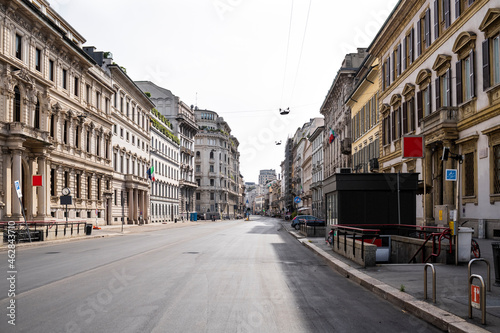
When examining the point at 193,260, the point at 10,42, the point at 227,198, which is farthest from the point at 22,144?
the point at 227,198

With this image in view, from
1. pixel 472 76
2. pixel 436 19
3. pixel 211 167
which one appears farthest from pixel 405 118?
pixel 211 167

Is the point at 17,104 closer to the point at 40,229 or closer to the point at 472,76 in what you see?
the point at 40,229

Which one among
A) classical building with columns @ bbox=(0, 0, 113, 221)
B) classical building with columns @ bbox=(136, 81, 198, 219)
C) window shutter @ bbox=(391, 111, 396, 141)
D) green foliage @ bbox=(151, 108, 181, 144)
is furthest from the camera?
classical building with columns @ bbox=(136, 81, 198, 219)

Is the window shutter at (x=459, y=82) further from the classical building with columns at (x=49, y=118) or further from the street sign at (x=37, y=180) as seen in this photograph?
the classical building with columns at (x=49, y=118)

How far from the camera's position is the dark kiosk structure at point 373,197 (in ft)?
64.2

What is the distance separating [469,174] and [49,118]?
111ft

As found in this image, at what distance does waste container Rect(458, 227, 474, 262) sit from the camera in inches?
512

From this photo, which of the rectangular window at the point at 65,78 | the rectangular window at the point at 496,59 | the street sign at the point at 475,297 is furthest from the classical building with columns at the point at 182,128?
the street sign at the point at 475,297

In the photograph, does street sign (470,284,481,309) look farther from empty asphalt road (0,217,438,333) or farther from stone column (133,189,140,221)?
stone column (133,189,140,221)

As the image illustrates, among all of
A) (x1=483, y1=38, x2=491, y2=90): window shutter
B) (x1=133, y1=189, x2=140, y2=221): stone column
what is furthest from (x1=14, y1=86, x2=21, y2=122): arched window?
(x1=133, y1=189, x2=140, y2=221): stone column

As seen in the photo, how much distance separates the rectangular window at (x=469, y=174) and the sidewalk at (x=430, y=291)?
10.1m

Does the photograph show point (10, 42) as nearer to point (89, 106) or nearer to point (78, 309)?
point (89, 106)

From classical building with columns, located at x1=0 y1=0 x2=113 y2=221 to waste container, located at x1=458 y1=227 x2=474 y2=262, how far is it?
102 feet

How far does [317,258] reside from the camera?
17641 millimetres
